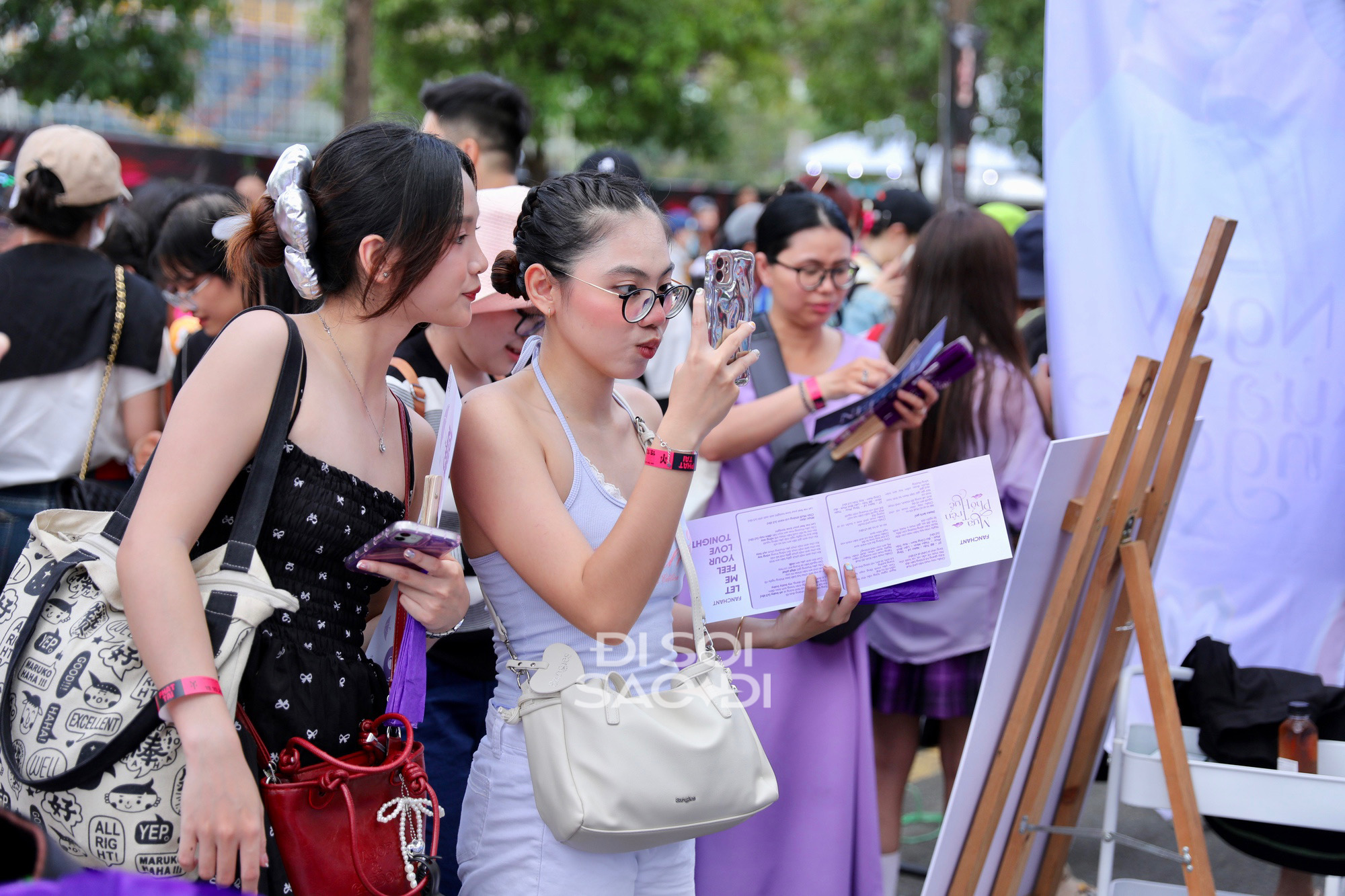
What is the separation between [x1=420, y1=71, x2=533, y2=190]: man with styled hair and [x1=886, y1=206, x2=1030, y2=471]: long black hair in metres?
1.48

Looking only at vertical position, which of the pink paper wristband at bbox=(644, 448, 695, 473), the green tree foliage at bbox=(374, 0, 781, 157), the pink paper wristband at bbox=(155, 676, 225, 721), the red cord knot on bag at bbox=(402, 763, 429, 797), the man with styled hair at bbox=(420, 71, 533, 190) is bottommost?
the red cord knot on bag at bbox=(402, 763, 429, 797)

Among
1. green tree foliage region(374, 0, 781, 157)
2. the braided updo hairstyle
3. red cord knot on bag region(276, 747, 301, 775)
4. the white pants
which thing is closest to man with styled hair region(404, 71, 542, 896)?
the braided updo hairstyle

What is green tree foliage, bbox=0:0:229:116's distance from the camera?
35.7 feet

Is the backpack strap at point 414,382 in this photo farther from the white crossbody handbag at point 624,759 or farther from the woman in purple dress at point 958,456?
the woman in purple dress at point 958,456

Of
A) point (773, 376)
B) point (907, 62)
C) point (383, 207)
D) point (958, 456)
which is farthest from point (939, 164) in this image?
point (383, 207)

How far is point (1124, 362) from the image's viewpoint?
3227 mm

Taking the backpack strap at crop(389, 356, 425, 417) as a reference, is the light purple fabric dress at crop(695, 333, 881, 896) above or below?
below

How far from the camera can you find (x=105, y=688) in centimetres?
143

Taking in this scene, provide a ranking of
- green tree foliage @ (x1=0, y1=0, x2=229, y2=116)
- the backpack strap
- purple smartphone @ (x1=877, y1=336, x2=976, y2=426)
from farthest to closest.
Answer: green tree foliage @ (x1=0, y1=0, x2=229, y2=116) < purple smartphone @ (x1=877, y1=336, x2=976, y2=426) < the backpack strap

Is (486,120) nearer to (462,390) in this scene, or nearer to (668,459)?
(462,390)

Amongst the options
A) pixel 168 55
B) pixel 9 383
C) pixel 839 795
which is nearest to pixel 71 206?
pixel 9 383

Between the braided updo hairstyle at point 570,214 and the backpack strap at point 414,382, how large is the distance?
41cm

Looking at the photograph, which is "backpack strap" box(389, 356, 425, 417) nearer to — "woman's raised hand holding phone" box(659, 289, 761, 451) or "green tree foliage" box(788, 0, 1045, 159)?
"woman's raised hand holding phone" box(659, 289, 761, 451)

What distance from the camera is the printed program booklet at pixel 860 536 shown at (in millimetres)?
2119
